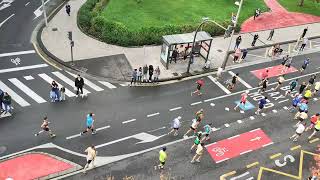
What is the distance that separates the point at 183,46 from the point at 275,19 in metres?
16.2

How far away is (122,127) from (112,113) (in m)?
1.70

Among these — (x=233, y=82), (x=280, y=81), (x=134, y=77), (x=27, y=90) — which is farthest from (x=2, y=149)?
(x=280, y=81)

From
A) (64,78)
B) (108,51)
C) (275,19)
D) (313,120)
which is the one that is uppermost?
(275,19)

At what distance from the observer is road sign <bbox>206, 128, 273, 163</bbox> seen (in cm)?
2509

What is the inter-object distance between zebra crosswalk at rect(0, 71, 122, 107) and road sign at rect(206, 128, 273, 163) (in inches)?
390

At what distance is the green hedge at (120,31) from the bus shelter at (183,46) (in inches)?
115

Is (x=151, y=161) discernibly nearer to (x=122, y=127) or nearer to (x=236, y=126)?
(x=122, y=127)

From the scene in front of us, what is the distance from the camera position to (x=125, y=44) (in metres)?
35.8

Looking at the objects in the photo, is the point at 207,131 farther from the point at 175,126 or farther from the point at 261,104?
the point at 261,104

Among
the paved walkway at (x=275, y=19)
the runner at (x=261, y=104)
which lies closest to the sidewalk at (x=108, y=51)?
the paved walkway at (x=275, y=19)

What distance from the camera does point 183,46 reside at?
3547 centimetres

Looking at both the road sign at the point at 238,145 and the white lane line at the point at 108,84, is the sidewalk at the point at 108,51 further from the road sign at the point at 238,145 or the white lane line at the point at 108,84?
the road sign at the point at 238,145

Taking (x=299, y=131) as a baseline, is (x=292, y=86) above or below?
above

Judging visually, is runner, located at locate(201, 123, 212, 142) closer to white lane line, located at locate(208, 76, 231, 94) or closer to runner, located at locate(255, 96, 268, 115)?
runner, located at locate(255, 96, 268, 115)
